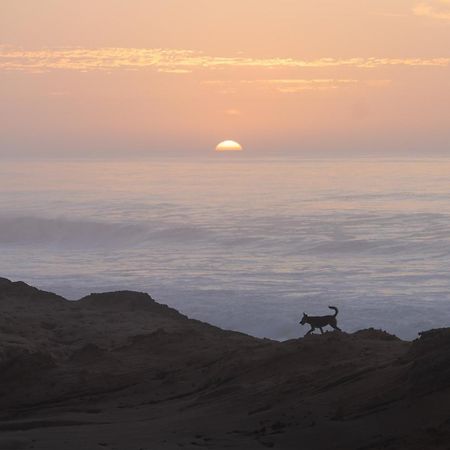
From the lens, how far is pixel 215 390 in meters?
11.0

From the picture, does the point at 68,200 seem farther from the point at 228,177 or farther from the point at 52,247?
the point at 228,177

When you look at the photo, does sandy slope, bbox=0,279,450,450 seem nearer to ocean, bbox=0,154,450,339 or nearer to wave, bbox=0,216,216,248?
ocean, bbox=0,154,450,339

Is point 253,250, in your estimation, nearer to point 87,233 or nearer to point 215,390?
point 87,233

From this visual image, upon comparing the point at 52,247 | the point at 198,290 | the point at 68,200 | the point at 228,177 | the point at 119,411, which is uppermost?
the point at 228,177

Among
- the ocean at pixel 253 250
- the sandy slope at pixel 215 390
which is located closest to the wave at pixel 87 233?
the ocean at pixel 253 250

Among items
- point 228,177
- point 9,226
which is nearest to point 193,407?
A: point 9,226

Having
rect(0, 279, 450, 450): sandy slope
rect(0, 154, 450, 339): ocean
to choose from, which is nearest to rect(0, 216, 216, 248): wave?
rect(0, 154, 450, 339): ocean

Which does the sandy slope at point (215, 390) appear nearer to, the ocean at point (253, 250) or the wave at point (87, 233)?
the ocean at point (253, 250)

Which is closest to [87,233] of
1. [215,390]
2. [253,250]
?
[253,250]

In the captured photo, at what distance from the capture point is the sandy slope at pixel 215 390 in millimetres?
8852

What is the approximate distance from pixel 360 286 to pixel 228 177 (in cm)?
7961

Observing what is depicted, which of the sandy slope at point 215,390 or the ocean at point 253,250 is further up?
the ocean at point 253,250

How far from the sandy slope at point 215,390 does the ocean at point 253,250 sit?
799 cm

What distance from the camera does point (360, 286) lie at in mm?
28188
